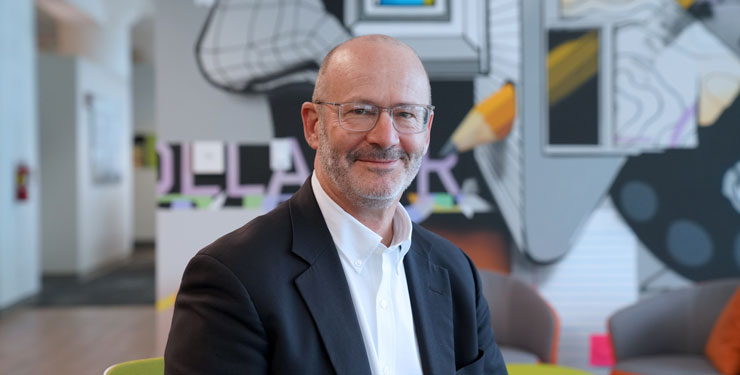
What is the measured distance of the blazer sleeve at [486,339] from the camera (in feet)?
5.32

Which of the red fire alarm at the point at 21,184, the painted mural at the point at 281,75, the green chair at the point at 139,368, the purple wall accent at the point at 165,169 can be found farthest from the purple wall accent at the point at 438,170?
the red fire alarm at the point at 21,184

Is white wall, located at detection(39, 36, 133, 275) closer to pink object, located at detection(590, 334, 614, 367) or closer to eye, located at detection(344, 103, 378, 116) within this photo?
pink object, located at detection(590, 334, 614, 367)

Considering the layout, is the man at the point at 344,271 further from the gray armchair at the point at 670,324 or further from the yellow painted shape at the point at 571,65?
the yellow painted shape at the point at 571,65

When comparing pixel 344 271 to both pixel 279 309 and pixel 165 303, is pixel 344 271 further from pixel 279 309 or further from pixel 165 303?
pixel 165 303

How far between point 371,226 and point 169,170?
277 centimetres

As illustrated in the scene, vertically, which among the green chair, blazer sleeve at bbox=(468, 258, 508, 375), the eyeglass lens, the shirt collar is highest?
the eyeglass lens

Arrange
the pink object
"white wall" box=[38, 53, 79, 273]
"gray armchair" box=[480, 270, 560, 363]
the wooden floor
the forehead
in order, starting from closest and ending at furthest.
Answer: the forehead, "gray armchair" box=[480, 270, 560, 363], the pink object, the wooden floor, "white wall" box=[38, 53, 79, 273]

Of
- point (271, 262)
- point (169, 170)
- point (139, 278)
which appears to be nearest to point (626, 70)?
point (169, 170)

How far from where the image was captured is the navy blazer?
4.00 ft

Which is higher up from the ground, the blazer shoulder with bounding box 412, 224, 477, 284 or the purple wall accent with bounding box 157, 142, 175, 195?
the purple wall accent with bounding box 157, 142, 175, 195

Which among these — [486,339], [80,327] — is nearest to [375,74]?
[486,339]

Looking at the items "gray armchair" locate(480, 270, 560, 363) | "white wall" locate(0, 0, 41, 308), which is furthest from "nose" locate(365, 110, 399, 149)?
"white wall" locate(0, 0, 41, 308)

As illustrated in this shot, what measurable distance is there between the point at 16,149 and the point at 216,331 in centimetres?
660

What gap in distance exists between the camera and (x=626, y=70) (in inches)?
159
